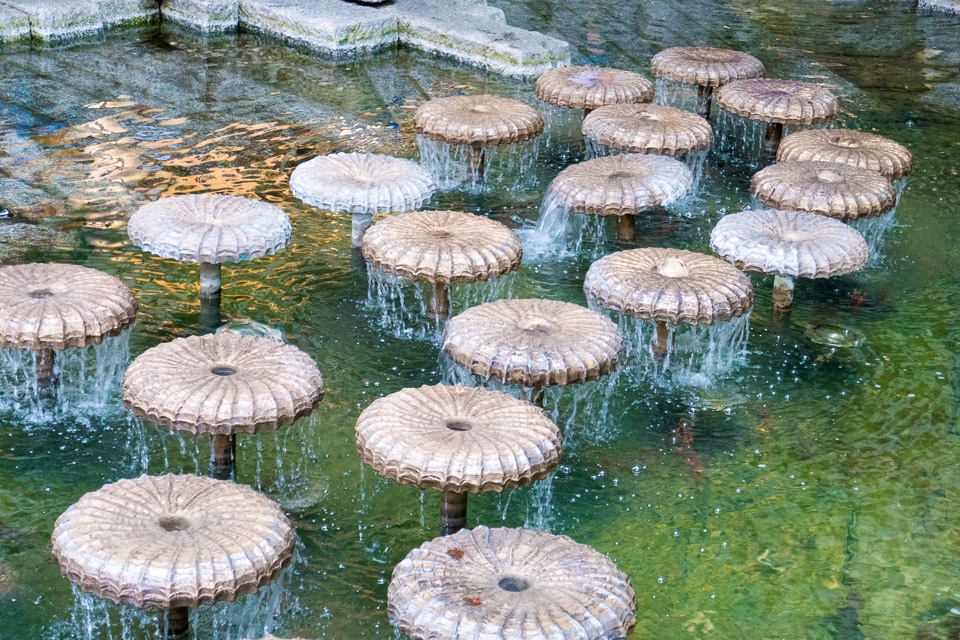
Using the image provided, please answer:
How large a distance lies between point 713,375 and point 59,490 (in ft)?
13.1

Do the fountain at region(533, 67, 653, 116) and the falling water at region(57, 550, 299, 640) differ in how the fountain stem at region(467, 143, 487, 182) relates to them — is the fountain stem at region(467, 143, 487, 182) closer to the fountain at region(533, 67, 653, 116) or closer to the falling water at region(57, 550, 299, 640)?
the fountain at region(533, 67, 653, 116)

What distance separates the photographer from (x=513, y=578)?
4770 millimetres

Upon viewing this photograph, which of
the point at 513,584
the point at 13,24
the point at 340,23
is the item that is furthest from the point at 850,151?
the point at 13,24

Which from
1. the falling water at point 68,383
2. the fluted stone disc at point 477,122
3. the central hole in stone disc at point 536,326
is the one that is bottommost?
the falling water at point 68,383

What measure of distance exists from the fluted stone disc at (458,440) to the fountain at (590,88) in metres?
4.91

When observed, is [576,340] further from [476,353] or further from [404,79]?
[404,79]

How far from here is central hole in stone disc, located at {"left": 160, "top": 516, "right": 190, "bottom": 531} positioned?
4.98m

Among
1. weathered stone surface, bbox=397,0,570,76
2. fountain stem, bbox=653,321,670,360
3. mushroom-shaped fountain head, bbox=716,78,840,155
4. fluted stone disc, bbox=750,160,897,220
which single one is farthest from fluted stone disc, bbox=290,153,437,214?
weathered stone surface, bbox=397,0,570,76

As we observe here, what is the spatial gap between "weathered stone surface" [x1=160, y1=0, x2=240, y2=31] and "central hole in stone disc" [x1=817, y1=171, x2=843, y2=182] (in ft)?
24.8

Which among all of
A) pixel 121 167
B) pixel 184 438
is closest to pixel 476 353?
pixel 184 438

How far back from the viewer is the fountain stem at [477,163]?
1021 centimetres

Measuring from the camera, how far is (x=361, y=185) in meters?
8.29

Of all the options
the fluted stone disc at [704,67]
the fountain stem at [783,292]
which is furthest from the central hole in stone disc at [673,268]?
the fluted stone disc at [704,67]

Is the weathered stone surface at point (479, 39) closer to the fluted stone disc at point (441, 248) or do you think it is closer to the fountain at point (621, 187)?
the fountain at point (621, 187)
